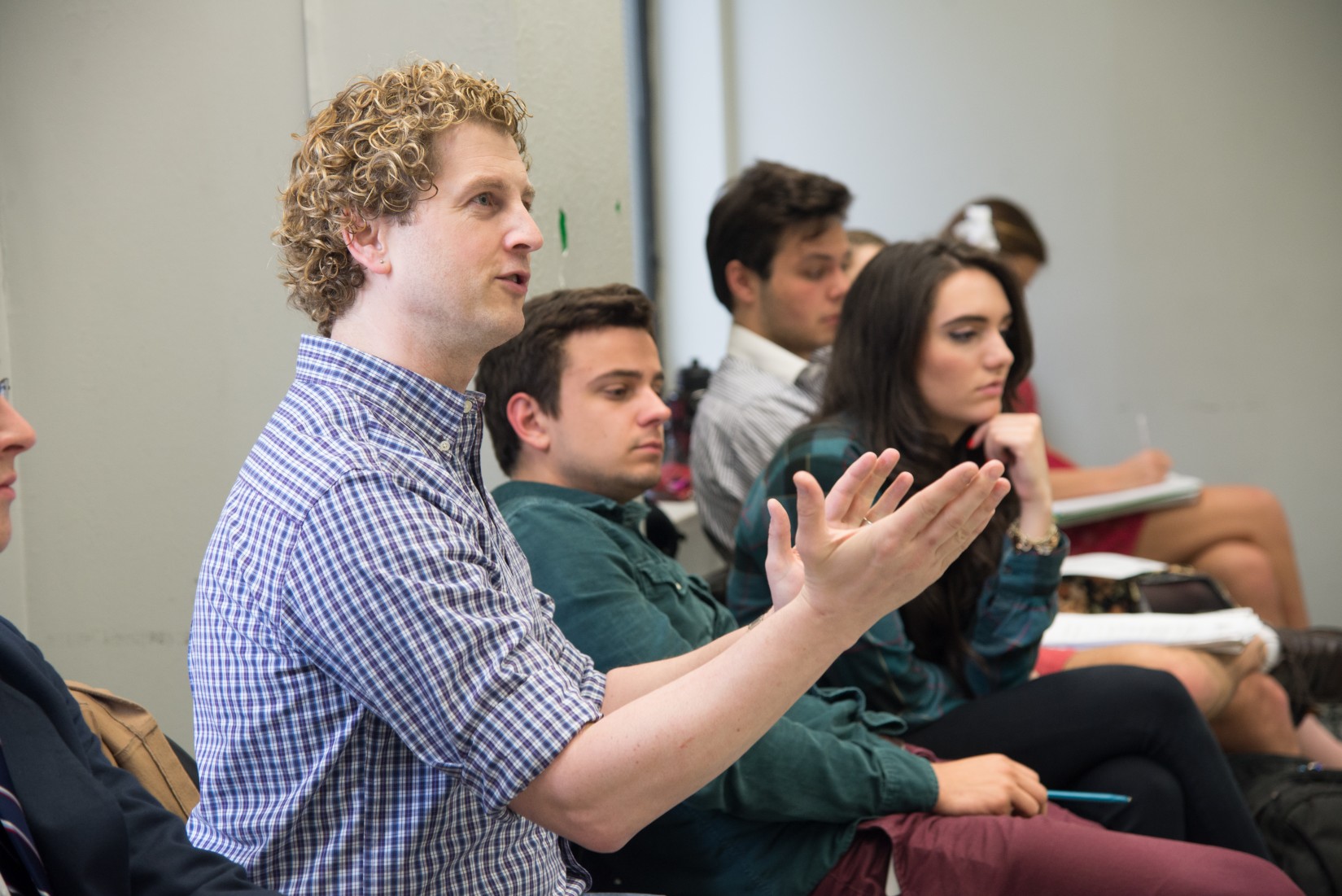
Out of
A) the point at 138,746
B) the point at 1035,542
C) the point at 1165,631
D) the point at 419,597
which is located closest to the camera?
the point at 419,597

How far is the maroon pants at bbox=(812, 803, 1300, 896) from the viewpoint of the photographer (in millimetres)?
1467

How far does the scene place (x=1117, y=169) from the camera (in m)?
3.97

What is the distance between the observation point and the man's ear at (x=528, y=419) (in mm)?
1724

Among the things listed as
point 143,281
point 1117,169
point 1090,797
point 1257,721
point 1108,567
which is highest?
point 1117,169

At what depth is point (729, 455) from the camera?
101 inches

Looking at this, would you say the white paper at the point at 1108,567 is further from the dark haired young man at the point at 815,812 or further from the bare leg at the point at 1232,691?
the dark haired young man at the point at 815,812

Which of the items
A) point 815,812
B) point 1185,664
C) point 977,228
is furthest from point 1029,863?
point 977,228

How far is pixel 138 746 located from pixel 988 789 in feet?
3.28

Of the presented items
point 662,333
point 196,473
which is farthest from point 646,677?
point 662,333

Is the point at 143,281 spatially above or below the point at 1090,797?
above

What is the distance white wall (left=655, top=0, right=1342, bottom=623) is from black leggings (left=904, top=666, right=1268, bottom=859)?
7.92 feet

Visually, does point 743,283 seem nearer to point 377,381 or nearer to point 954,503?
point 377,381

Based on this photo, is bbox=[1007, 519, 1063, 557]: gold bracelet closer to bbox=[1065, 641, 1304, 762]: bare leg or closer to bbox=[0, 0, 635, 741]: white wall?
bbox=[1065, 641, 1304, 762]: bare leg

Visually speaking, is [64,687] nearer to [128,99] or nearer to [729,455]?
[128,99]
